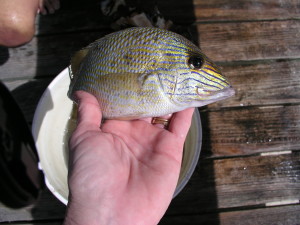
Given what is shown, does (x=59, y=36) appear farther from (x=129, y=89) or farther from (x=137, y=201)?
(x=137, y=201)

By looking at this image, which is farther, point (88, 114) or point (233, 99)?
point (233, 99)

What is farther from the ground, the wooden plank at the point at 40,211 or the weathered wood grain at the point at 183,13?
the weathered wood grain at the point at 183,13

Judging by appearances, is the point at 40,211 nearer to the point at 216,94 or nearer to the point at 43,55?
the point at 43,55

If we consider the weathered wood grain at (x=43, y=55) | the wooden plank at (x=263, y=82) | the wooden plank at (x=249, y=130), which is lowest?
the wooden plank at (x=249, y=130)

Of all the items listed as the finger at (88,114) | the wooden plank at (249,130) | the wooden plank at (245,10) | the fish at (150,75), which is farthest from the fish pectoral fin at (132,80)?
the wooden plank at (245,10)

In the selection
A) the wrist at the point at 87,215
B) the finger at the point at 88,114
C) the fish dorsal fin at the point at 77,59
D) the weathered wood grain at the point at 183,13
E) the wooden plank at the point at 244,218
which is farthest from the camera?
the weathered wood grain at the point at 183,13

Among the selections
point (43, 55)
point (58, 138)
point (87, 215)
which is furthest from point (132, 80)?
point (43, 55)

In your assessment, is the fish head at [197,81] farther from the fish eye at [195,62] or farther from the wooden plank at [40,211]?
the wooden plank at [40,211]

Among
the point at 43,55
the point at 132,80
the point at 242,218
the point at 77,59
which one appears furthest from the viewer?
the point at 43,55
